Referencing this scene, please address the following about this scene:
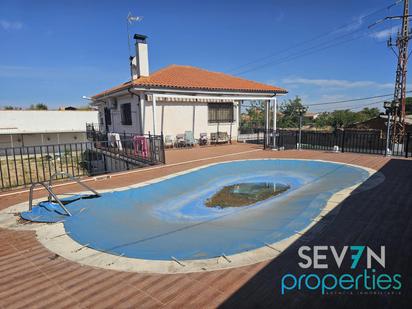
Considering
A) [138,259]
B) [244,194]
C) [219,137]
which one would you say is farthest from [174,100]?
[138,259]

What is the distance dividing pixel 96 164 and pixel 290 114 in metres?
37.1

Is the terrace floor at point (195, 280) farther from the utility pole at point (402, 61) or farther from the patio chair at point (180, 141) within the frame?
the utility pole at point (402, 61)

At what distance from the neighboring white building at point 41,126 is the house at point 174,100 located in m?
17.5

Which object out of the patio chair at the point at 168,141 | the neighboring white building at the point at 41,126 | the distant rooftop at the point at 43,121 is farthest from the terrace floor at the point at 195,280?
the distant rooftop at the point at 43,121

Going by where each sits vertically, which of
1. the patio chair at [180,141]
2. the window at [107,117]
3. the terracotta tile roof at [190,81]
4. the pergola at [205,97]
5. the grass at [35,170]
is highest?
the terracotta tile roof at [190,81]

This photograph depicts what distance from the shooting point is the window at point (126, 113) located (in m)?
15.9

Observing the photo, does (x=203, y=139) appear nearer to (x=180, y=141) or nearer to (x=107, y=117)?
(x=180, y=141)

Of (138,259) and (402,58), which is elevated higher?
(402,58)

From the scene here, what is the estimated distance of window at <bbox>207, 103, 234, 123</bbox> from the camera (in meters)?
17.5

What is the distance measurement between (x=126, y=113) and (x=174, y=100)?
3.37 m

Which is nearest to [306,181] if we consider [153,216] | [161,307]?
[153,216]

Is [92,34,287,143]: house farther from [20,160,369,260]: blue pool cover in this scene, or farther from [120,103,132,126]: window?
[20,160,369,260]: blue pool cover

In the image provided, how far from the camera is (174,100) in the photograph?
15680mm

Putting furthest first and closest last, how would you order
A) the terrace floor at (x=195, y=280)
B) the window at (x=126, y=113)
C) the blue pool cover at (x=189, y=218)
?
the window at (x=126, y=113), the blue pool cover at (x=189, y=218), the terrace floor at (x=195, y=280)
